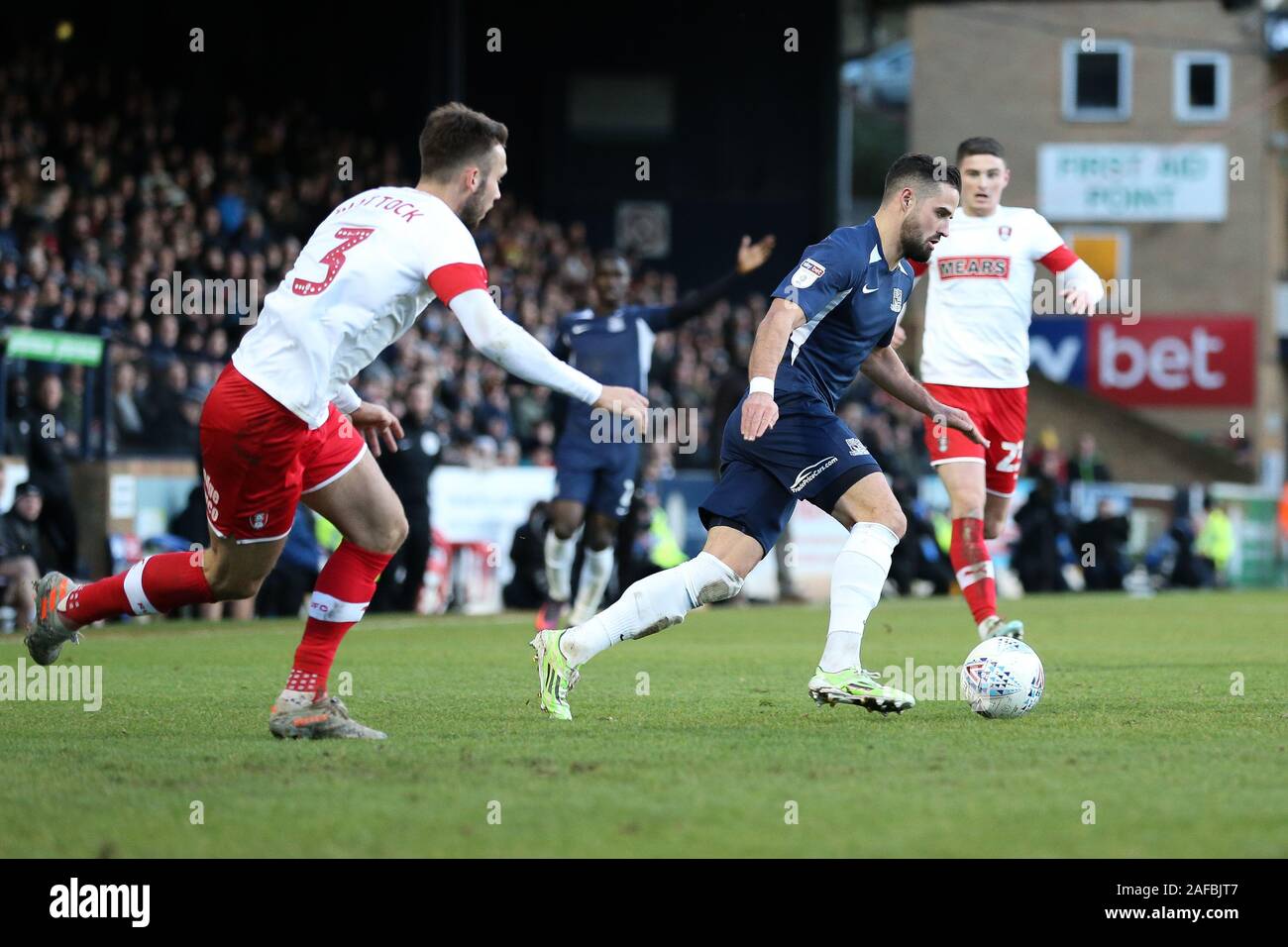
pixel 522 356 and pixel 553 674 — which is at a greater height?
pixel 522 356

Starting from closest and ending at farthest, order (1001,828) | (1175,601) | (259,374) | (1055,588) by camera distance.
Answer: (1001,828) < (259,374) < (1175,601) < (1055,588)

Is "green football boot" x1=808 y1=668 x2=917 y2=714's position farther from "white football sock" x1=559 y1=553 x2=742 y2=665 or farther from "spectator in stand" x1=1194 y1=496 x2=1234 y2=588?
"spectator in stand" x1=1194 y1=496 x2=1234 y2=588

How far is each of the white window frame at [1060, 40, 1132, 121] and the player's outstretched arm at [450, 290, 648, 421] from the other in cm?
3812

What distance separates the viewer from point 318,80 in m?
31.2

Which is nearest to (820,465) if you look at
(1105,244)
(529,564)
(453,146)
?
(453,146)

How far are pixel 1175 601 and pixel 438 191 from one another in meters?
14.6

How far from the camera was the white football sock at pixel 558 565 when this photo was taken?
13.2 meters

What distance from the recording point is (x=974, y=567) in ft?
32.3

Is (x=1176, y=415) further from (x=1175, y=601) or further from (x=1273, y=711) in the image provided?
(x=1273, y=711)

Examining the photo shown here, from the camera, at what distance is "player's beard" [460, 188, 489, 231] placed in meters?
6.44

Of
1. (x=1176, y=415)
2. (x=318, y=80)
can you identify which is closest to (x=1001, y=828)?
(x=318, y=80)

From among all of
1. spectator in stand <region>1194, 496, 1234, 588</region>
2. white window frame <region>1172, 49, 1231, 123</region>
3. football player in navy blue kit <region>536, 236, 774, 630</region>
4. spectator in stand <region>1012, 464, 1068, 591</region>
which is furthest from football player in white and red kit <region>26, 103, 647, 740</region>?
white window frame <region>1172, 49, 1231, 123</region>

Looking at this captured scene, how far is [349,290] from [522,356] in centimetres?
68

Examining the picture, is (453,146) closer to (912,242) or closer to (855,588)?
(912,242)
